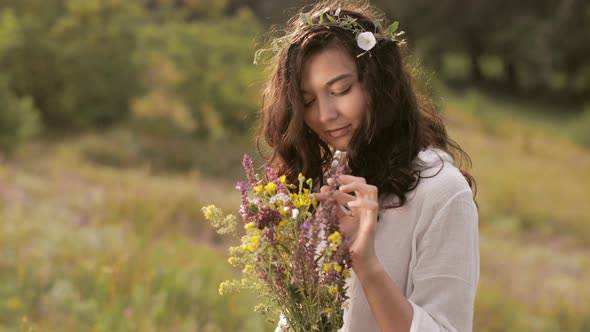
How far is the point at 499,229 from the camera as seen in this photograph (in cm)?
1480

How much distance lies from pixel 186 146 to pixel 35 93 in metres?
3.78

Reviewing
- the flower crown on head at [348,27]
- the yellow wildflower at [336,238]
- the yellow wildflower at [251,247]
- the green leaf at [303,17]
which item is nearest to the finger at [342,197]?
the yellow wildflower at [336,238]

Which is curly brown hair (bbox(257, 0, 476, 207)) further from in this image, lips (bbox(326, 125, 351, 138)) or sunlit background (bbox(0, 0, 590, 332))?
sunlit background (bbox(0, 0, 590, 332))

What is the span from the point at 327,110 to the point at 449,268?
0.55 metres

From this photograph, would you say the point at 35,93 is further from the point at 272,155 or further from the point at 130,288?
the point at 272,155

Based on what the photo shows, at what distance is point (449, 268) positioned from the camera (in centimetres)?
191

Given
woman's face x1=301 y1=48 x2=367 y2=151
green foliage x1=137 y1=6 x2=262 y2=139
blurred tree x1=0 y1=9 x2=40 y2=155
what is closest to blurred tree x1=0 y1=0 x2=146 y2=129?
green foliage x1=137 y1=6 x2=262 y2=139

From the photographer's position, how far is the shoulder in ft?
6.41

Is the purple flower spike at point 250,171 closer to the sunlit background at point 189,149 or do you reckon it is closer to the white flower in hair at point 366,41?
the white flower in hair at point 366,41

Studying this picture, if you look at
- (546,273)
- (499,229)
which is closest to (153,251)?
(546,273)

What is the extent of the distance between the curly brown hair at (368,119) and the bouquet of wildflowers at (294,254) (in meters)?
0.35

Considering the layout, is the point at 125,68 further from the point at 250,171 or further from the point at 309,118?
the point at 250,171

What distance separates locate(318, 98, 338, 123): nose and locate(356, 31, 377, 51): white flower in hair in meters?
0.18

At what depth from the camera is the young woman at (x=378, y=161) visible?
183 centimetres
